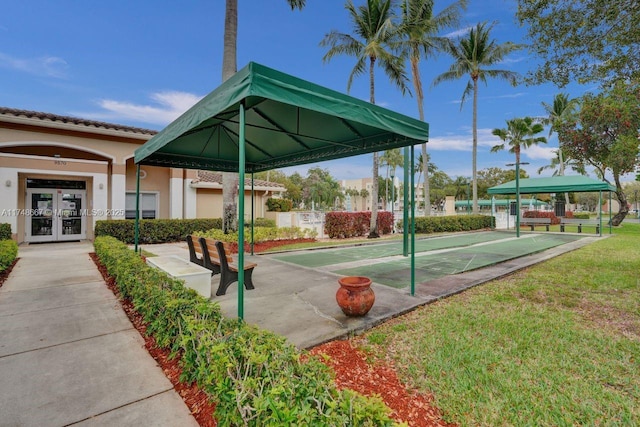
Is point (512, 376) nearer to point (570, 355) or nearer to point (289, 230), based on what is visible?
point (570, 355)

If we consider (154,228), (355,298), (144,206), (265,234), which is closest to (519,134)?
(265,234)

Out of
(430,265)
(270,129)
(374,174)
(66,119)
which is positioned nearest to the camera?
(270,129)

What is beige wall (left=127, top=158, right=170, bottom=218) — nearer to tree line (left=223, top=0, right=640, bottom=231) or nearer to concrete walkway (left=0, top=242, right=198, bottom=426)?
tree line (left=223, top=0, right=640, bottom=231)

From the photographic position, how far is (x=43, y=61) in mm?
13648

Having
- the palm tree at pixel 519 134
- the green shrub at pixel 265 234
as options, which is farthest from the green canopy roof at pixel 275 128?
the palm tree at pixel 519 134

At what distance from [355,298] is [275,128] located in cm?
359

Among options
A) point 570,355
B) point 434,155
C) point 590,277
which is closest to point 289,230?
point 590,277

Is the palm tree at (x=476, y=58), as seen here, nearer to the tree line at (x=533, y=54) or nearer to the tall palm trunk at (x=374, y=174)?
the tree line at (x=533, y=54)

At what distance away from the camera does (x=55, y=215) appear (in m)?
12.9

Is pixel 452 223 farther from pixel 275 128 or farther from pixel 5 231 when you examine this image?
pixel 5 231

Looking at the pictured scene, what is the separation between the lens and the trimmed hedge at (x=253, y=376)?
1.52 meters

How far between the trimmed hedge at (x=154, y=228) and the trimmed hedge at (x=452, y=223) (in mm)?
12005

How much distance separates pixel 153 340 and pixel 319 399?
2712 millimetres

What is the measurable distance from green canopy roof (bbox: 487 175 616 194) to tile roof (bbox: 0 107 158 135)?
21299 mm
